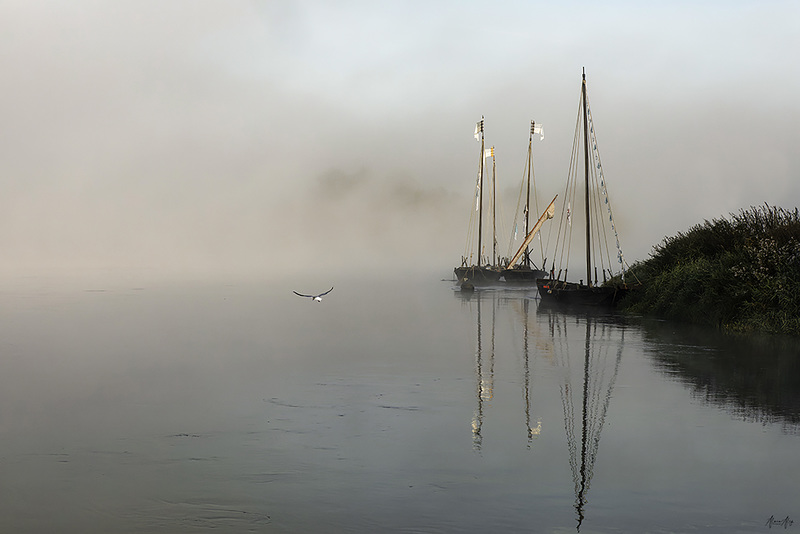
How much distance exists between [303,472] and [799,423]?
1122 cm

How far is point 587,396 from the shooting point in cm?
2284

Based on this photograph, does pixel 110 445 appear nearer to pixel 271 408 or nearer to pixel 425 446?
pixel 271 408

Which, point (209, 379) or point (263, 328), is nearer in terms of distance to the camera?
point (209, 379)

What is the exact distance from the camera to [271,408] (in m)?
21.4

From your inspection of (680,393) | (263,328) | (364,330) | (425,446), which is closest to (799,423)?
(680,393)

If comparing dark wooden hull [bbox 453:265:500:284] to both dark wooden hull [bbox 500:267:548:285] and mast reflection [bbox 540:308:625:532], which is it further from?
mast reflection [bbox 540:308:625:532]

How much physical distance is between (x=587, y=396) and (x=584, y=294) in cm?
3261

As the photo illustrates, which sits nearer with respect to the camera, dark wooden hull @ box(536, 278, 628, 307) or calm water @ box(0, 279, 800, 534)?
calm water @ box(0, 279, 800, 534)

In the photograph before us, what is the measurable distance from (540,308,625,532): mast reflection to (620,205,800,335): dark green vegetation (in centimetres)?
518

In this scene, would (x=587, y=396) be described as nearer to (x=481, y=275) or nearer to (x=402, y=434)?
(x=402, y=434)

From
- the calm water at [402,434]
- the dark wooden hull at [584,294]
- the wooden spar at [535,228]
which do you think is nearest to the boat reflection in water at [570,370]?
the calm water at [402,434]

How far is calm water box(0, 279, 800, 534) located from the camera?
1258 cm

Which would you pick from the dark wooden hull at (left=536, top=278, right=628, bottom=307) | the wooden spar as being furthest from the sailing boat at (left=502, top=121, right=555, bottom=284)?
the dark wooden hull at (left=536, top=278, right=628, bottom=307)

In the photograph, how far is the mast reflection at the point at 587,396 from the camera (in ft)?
48.7
